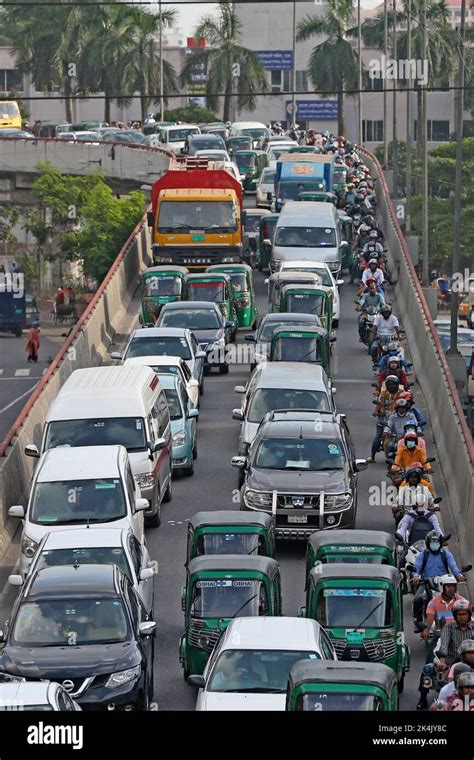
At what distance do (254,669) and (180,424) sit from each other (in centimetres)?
1336

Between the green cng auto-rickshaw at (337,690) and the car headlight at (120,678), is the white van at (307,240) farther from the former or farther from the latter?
the green cng auto-rickshaw at (337,690)

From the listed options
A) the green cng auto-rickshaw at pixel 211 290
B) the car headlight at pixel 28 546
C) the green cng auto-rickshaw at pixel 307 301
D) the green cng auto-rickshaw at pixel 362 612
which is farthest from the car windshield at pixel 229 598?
the green cng auto-rickshaw at pixel 211 290

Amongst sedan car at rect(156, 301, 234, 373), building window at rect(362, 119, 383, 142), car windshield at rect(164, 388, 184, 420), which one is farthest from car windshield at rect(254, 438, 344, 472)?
building window at rect(362, 119, 383, 142)

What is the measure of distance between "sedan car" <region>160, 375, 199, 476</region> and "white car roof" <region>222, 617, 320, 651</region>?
1246 cm

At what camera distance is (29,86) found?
152625 mm

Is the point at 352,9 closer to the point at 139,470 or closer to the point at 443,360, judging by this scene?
the point at 443,360

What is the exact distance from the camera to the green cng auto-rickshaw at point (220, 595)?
68.8 ft

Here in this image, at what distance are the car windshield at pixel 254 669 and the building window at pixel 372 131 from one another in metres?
129

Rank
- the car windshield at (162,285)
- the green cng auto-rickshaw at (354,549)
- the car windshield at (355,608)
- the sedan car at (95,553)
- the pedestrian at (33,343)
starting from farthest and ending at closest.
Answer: the pedestrian at (33,343), the car windshield at (162,285), the green cng auto-rickshaw at (354,549), the sedan car at (95,553), the car windshield at (355,608)

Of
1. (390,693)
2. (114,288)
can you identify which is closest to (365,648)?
(390,693)

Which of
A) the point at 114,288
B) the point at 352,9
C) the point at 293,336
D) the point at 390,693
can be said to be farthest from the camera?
the point at 352,9

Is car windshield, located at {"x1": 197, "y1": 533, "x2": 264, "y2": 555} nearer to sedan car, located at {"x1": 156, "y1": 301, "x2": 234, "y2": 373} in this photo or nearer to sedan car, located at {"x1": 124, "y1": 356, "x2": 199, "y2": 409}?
sedan car, located at {"x1": 124, "y1": 356, "x2": 199, "y2": 409}

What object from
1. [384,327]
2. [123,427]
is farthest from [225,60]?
[123,427]
